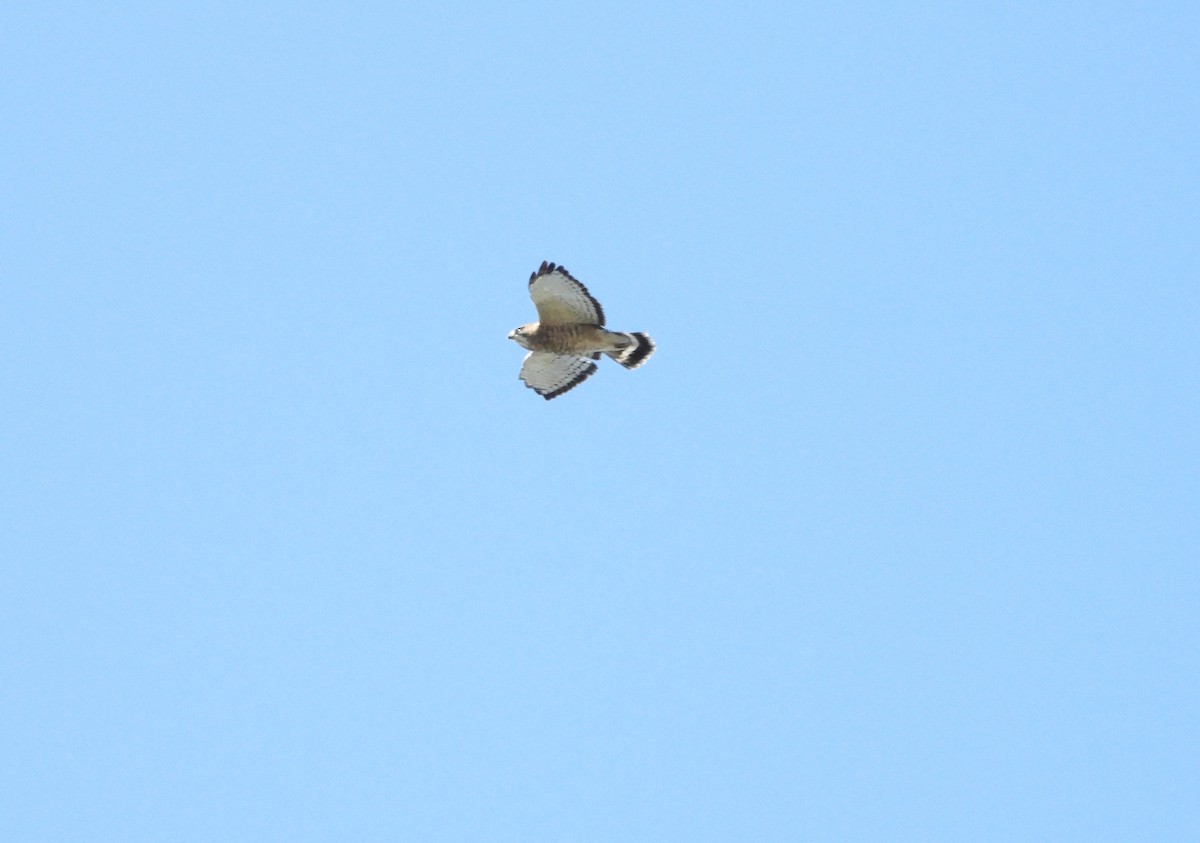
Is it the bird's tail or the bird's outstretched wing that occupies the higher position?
the bird's tail

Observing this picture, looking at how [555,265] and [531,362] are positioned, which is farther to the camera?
[531,362]

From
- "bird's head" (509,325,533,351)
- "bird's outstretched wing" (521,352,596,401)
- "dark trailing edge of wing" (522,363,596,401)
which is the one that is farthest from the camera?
"dark trailing edge of wing" (522,363,596,401)

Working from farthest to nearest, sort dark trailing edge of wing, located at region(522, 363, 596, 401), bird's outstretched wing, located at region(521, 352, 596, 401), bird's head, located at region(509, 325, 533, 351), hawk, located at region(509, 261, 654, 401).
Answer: dark trailing edge of wing, located at region(522, 363, 596, 401) → bird's outstretched wing, located at region(521, 352, 596, 401) → bird's head, located at region(509, 325, 533, 351) → hawk, located at region(509, 261, 654, 401)

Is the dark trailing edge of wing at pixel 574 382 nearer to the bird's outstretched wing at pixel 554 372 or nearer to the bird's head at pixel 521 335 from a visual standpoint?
the bird's outstretched wing at pixel 554 372

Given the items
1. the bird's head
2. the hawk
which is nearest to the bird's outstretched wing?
the hawk

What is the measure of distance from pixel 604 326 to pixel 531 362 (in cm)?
105

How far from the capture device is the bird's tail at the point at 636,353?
52.7 feet

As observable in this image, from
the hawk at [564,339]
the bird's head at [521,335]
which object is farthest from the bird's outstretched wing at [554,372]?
the bird's head at [521,335]

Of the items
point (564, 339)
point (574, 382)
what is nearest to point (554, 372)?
point (574, 382)

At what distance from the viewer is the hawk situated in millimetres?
14781

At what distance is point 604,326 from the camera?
15445 mm

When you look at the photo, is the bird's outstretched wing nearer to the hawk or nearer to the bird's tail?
the hawk

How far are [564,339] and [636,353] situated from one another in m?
1.04

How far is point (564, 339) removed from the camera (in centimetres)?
1549
